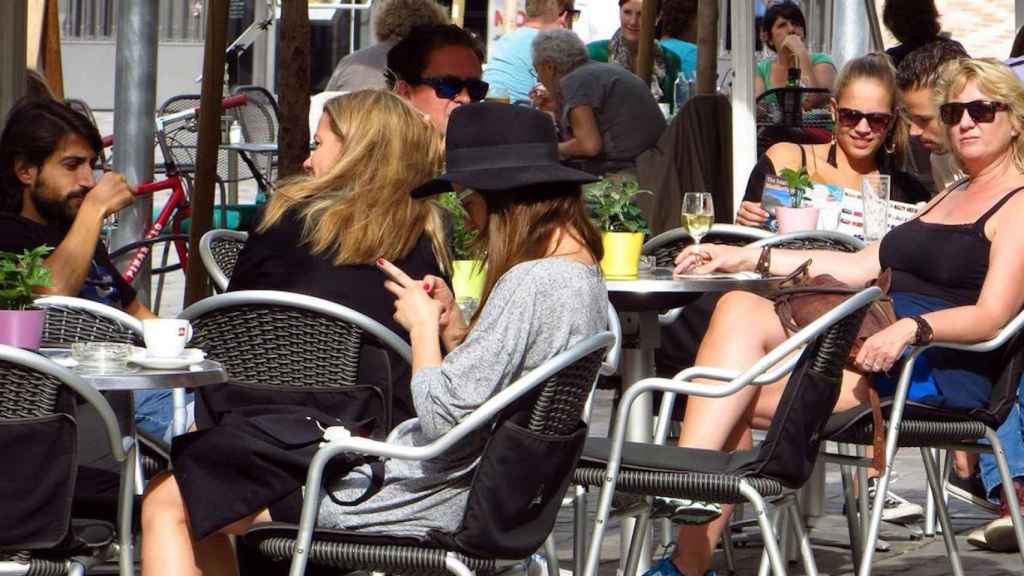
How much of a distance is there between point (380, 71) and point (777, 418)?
4.61 metres

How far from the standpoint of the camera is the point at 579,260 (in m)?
3.53

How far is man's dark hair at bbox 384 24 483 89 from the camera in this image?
6.10 m

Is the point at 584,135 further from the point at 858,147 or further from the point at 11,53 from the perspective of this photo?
the point at 11,53

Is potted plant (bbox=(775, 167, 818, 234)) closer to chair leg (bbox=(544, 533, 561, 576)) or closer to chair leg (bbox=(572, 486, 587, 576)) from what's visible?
chair leg (bbox=(572, 486, 587, 576))

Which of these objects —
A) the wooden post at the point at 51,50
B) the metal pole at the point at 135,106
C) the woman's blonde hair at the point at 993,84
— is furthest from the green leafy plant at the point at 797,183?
the wooden post at the point at 51,50

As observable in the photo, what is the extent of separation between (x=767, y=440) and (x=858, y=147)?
219cm

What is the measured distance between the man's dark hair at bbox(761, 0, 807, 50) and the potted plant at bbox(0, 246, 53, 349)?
704 cm

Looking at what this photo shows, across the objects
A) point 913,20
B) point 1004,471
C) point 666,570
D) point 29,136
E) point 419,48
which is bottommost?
point 666,570

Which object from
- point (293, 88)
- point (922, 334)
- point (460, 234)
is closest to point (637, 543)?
point (460, 234)

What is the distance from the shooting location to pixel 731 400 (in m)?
4.73

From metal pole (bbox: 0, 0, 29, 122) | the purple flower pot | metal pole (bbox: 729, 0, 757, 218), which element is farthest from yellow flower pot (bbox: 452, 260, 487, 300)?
metal pole (bbox: 729, 0, 757, 218)

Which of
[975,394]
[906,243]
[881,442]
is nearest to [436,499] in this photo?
[881,442]

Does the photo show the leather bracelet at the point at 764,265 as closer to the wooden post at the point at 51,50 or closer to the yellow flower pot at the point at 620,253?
the yellow flower pot at the point at 620,253

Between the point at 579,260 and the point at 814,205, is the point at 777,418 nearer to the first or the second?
the point at 579,260
